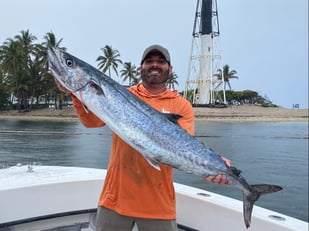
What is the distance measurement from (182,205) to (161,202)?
1204 millimetres

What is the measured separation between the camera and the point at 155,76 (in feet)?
8.22

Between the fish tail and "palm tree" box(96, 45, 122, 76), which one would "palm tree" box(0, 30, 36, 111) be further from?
the fish tail

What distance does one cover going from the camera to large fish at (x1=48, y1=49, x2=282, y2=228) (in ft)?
6.92

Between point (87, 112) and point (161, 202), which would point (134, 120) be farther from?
point (161, 202)

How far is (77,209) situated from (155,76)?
1.85 metres

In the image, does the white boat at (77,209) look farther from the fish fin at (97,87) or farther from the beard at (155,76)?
the fish fin at (97,87)

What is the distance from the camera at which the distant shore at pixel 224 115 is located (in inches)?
1853

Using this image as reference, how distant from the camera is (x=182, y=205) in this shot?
3.49 metres

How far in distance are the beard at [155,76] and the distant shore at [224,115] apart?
43261 mm

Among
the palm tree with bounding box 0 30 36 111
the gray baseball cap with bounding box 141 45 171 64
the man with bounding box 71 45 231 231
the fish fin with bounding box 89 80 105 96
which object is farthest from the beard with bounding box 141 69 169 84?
the palm tree with bounding box 0 30 36 111

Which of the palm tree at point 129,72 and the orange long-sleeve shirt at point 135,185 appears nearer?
the orange long-sleeve shirt at point 135,185

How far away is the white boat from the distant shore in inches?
1651

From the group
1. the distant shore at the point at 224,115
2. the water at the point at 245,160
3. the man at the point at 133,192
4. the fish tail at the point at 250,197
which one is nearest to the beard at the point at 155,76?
the man at the point at 133,192

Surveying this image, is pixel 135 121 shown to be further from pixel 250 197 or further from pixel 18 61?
pixel 18 61
